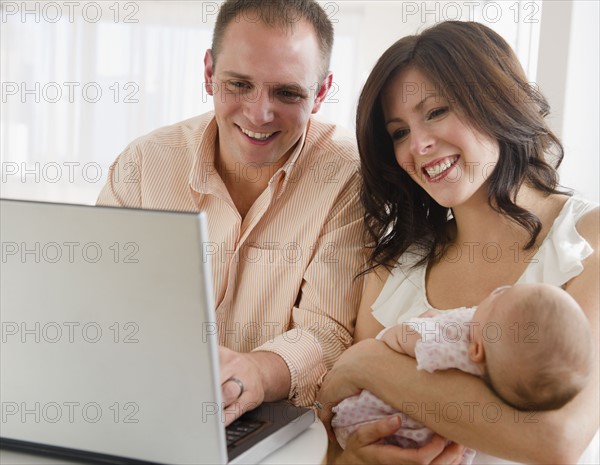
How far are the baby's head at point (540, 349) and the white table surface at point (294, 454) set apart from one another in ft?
1.11

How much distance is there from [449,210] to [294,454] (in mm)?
909

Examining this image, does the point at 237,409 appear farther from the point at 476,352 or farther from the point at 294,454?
the point at 476,352

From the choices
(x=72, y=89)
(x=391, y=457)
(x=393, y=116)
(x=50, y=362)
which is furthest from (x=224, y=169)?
(x=72, y=89)

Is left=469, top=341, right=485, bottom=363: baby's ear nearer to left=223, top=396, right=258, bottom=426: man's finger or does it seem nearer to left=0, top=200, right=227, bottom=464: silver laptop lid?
left=223, top=396, right=258, bottom=426: man's finger

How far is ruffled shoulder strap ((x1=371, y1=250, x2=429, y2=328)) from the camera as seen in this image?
1.61 m

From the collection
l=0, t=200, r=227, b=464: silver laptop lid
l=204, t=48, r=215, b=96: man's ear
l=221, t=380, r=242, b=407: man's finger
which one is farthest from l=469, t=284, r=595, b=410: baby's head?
l=204, t=48, r=215, b=96: man's ear

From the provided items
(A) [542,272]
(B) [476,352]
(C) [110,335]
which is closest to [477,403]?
(B) [476,352]

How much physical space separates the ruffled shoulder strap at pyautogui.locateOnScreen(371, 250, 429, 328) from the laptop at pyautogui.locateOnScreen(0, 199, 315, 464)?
2.25 feet

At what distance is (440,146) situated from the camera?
155 centimetres

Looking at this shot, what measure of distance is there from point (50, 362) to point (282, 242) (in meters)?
0.89

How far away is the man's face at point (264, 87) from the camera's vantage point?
1724 mm

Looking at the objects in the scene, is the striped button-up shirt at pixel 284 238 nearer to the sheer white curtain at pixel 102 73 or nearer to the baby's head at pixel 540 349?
the baby's head at pixel 540 349

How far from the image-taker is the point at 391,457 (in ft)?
4.24

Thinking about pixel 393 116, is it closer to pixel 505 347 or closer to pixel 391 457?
pixel 505 347
